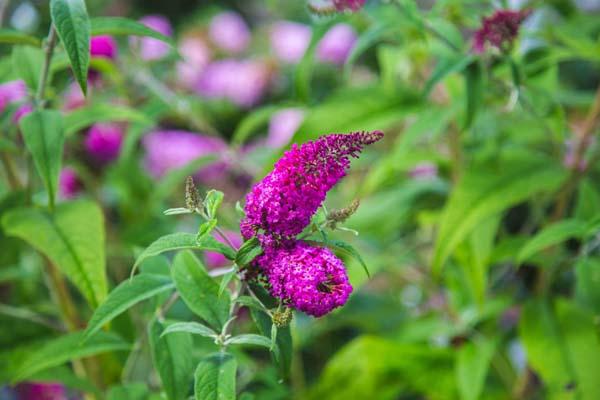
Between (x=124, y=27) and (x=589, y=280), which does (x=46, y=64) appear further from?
(x=589, y=280)

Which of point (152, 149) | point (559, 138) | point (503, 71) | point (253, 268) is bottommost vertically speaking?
point (253, 268)

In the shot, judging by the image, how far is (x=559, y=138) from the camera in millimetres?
685

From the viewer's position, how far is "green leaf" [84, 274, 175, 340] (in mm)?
450

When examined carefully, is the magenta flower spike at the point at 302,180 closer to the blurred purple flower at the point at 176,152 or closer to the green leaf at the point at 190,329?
the green leaf at the point at 190,329

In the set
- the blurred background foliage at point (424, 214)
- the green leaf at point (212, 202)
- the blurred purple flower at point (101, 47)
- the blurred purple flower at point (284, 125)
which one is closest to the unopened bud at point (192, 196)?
the green leaf at point (212, 202)

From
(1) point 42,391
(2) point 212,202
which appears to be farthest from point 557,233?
(1) point 42,391

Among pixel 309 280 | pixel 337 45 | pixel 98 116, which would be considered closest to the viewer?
pixel 309 280

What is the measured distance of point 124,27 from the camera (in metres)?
0.52

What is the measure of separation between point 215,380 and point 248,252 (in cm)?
7

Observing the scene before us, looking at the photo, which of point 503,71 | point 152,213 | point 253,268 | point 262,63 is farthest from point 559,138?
point 262,63

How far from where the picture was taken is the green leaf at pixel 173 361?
473 mm

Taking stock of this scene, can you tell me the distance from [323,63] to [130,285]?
131 centimetres

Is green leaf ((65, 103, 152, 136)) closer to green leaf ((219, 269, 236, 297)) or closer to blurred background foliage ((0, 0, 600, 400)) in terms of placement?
blurred background foliage ((0, 0, 600, 400))

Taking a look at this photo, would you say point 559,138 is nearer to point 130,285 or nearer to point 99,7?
point 130,285
